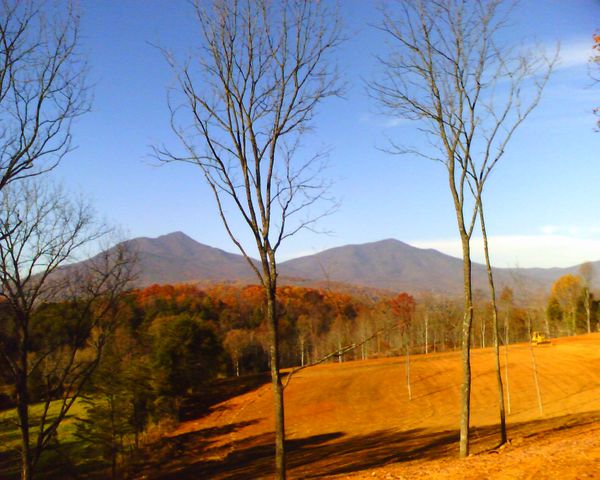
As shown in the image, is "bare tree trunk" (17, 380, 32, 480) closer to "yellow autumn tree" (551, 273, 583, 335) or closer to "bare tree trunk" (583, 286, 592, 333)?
"yellow autumn tree" (551, 273, 583, 335)

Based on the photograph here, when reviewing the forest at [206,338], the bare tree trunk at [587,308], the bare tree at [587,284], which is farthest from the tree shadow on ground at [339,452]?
the bare tree at [587,284]

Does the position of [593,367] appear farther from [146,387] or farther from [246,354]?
[246,354]

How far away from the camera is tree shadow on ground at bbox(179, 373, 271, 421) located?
39759 millimetres

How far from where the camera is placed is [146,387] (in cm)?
2884

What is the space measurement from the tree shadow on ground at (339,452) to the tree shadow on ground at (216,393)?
12950mm

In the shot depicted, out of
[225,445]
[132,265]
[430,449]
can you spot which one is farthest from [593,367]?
[132,265]

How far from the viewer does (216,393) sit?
146ft

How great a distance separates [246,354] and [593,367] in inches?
1542

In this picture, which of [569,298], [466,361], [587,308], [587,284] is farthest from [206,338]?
[587,284]

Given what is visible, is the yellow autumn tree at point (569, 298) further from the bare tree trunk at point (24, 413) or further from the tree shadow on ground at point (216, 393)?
the bare tree trunk at point (24, 413)

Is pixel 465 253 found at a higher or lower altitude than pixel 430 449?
higher

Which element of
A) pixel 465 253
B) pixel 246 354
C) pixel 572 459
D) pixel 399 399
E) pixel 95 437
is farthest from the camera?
pixel 246 354

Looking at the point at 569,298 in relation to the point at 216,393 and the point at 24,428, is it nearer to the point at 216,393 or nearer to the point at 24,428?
the point at 216,393

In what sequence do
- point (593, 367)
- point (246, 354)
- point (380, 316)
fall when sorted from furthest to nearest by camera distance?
point (246, 354) < point (380, 316) < point (593, 367)
